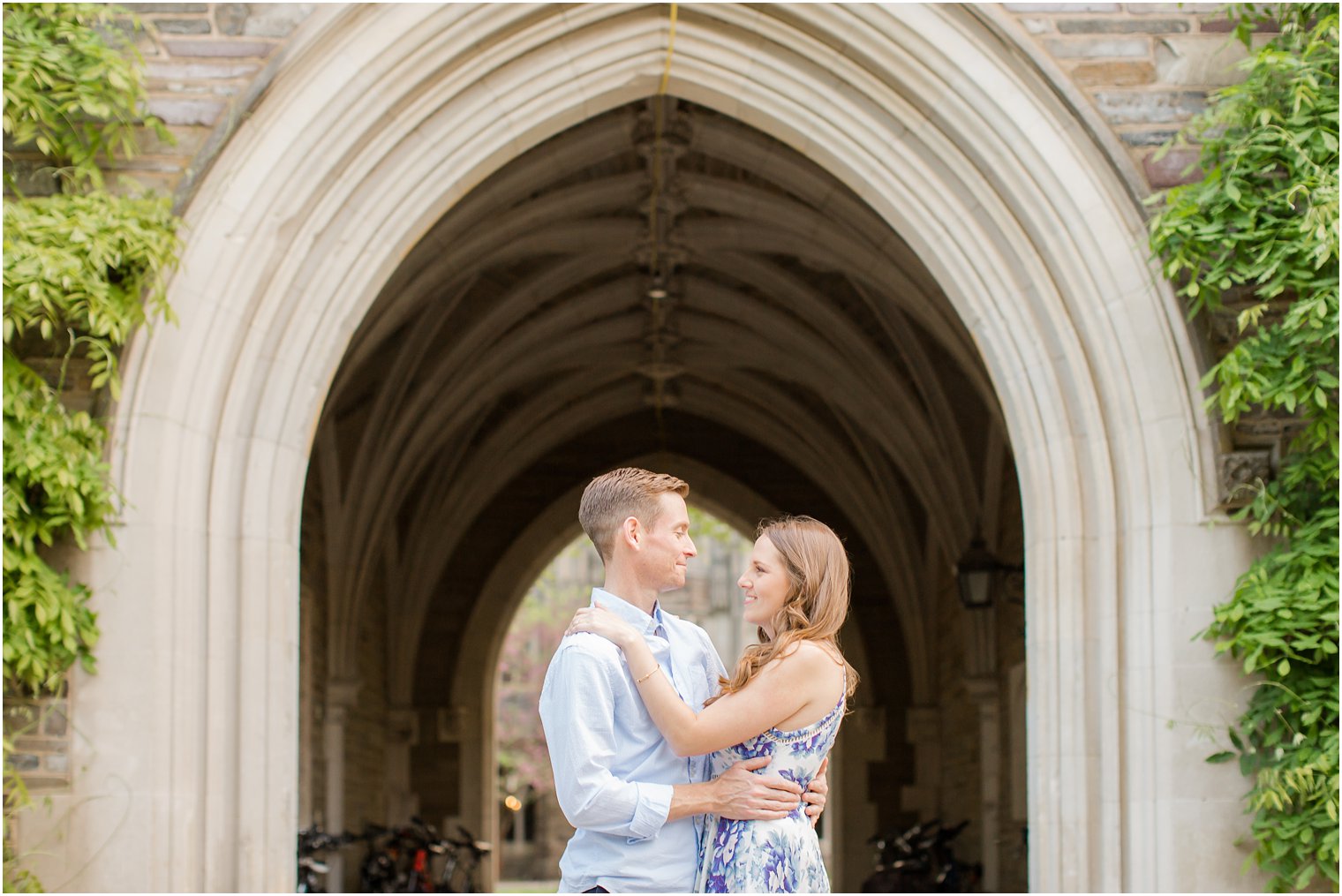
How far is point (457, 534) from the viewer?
14.8 meters

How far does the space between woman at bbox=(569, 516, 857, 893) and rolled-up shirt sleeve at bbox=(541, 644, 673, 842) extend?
7 centimetres

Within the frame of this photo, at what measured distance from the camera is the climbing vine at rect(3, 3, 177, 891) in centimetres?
526

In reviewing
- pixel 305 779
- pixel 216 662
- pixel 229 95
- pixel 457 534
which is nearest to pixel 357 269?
pixel 229 95

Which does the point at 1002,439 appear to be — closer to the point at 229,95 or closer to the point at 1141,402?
the point at 1141,402

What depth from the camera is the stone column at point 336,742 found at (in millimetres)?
12352

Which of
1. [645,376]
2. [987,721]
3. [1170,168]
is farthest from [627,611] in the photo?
[645,376]

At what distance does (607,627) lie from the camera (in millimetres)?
2691

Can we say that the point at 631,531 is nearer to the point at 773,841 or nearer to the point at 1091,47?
the point at 773,841

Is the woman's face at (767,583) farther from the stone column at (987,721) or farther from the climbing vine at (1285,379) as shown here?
the stone column at (987,721)

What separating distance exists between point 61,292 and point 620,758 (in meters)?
3.31

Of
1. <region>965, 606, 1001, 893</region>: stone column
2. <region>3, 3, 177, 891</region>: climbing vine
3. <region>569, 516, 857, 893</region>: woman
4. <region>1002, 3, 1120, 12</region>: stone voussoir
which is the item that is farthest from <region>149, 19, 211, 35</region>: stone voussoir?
<region>965, 606, 1001, 893</region>: stone column

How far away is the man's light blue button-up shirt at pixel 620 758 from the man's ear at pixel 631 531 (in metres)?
0.10

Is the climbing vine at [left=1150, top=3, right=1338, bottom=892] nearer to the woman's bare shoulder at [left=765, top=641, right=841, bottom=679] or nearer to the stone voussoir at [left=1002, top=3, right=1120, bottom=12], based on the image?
the stone voussoir at [left=1002, top=3, right=1120, bottom=12]

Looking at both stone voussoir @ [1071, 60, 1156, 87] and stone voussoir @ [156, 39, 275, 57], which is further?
stone voussoir @ [1071, 60, 1156, 87]
